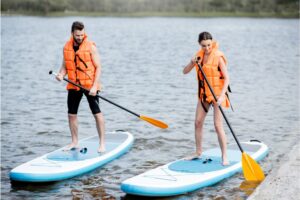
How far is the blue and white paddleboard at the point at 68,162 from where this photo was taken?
8141mm

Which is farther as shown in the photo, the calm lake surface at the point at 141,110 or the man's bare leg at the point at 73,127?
the man's bare leg at the point at 73,127

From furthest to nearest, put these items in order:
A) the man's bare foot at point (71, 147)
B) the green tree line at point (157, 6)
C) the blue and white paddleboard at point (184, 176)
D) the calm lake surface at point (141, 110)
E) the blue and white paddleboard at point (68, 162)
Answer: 1. the green tree line at point (157, 6)
2. the man's bare foot at point (71, 147)
3. the calm lake surface at point (141, 110)
4. the blue and white paddleboard at point (68, 162)
5. the blue and white paddleboard at point (184, 176)

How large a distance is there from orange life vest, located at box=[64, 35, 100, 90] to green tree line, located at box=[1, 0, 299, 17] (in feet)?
196

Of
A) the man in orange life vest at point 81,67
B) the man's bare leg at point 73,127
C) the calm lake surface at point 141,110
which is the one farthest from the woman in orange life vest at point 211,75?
the man's bare leg at point 73,127

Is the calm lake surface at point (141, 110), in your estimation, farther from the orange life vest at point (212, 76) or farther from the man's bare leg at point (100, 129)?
the orange life vest at point (212, 76)

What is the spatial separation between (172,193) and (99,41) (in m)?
31.4

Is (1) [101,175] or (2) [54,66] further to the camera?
(2) [54,66]

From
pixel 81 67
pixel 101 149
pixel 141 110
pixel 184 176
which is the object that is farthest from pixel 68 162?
pixel 141 110

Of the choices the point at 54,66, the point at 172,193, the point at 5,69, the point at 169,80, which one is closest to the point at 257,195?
the point at 172,193

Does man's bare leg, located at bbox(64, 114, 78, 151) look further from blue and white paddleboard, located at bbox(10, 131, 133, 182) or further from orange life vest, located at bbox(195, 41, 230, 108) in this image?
orange life vest, located at bbox(195, 41, 230, 108)

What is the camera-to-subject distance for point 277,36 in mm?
42625

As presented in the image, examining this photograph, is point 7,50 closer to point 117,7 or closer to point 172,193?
point 172,193

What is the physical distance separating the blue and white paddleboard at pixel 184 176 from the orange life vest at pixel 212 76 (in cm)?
86

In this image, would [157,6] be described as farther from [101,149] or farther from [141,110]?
[101,149]
